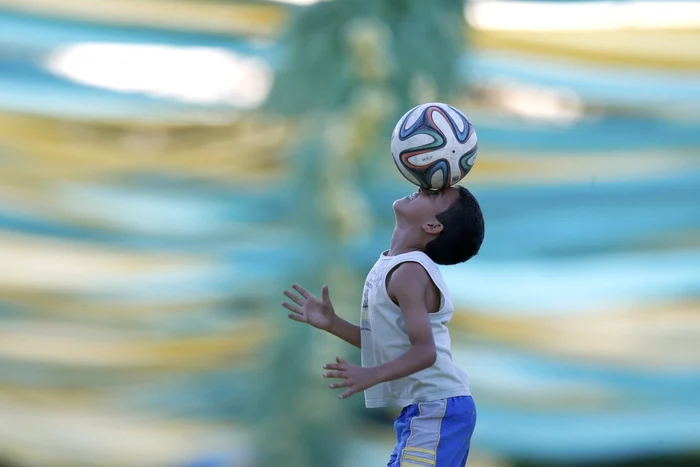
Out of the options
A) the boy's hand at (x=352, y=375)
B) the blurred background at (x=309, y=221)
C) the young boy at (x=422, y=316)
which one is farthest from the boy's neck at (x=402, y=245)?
the blurred background at (x=309, y=221)

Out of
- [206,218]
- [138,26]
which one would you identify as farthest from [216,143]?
[138,26]

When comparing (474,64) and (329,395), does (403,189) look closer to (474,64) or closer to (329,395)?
(474,64)

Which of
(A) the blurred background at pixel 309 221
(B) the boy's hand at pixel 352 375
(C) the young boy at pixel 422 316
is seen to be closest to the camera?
(B) the boy's hand at pixel 352 375

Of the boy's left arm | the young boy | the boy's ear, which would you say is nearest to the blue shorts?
the young boy

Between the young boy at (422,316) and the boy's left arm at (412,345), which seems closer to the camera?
the boy's left arm at (412,345)

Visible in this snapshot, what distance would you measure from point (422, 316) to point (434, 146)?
40 cm

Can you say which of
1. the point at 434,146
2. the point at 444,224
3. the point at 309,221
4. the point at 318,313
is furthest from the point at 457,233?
the point at 309,221

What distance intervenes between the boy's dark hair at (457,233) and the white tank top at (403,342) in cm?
4

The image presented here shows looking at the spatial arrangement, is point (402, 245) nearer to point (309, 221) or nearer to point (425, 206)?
point (425, 206)

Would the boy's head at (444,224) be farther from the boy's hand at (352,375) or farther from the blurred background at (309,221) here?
the blurred background at (309,221)

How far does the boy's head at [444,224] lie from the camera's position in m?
2.47

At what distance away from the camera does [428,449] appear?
2.42 meters

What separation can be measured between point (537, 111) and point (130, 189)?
9.52 feet

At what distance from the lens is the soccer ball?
2.45m
